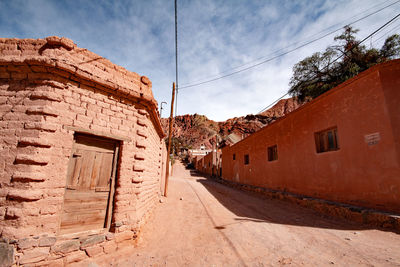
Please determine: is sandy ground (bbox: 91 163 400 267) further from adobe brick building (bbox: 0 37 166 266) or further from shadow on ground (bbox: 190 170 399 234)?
adobe brick building (bbox: 0 37 166 266)

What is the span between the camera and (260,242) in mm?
4238

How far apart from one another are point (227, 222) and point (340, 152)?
4.64 metres

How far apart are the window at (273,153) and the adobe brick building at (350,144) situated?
0.67 metres

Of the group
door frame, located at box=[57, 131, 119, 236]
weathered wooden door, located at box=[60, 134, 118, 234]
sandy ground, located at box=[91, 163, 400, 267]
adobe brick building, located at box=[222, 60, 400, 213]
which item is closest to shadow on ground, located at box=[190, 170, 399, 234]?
sandy ground, located at box=[91, 163, 400, 267]

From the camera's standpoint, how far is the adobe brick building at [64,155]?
3104 millimetres

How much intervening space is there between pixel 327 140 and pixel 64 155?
851 cm

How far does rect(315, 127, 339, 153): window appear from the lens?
22.2ft

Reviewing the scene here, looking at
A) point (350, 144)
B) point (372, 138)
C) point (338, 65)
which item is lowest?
point (350, 144)

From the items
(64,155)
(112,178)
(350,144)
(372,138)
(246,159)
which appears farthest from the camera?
(246,159)

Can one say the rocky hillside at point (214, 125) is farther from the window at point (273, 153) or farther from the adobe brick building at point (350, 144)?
the adobe brick building at point (350, 144)

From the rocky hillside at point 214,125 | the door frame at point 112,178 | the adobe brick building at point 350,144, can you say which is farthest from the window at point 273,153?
the rocky hillside at point 214,125

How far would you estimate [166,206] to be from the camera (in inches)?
312

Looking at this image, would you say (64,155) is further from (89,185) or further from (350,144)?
(350,144)

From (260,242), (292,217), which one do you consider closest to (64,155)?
(260,242)
